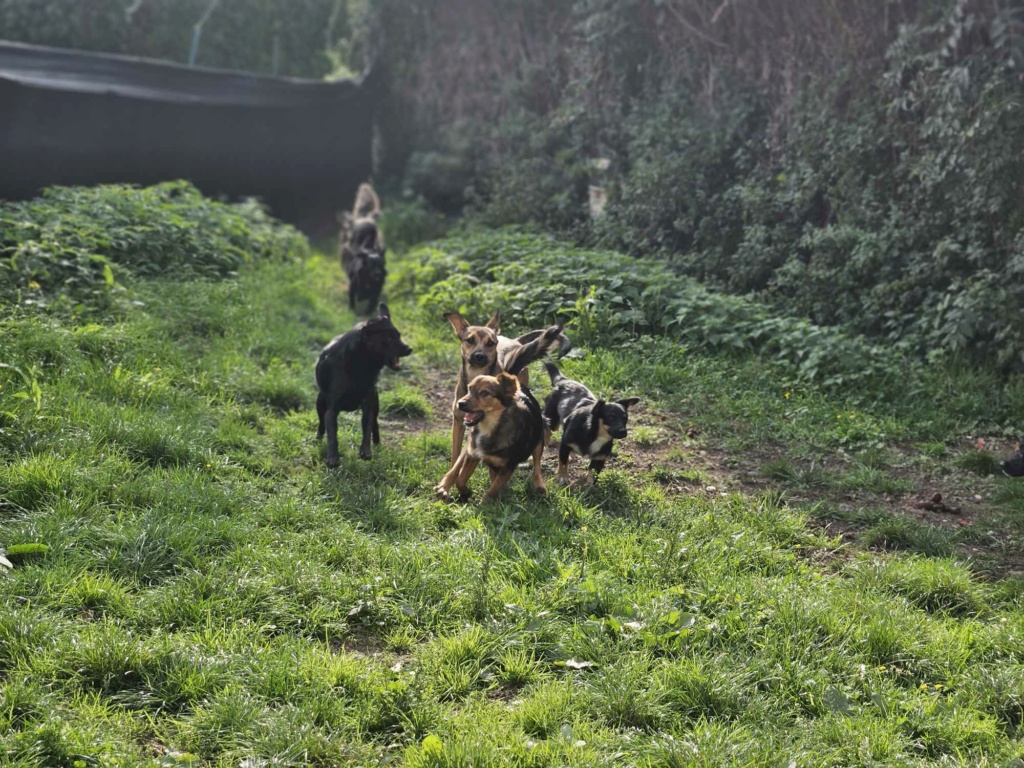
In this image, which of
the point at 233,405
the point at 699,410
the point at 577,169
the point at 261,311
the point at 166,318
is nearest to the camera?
the point at 233,405

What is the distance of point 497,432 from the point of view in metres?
5.75

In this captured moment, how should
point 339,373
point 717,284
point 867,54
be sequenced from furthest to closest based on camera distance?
point 717,284, point 867,54, point 339,373

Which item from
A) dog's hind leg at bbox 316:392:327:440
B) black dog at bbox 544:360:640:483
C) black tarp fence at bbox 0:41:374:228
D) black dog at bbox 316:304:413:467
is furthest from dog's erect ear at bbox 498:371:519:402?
black tarp fence at bbox 0:41:374:228

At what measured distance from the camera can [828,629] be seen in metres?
4.43

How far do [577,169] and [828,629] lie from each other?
10507mm

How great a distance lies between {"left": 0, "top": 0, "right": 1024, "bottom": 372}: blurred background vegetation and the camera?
9070 mm

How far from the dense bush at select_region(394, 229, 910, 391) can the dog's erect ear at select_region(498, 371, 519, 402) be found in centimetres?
334

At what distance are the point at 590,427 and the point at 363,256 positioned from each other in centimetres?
616

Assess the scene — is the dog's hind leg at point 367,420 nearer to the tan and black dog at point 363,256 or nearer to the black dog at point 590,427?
the black dog at point 590,427

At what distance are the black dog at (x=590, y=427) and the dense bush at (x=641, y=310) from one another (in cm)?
278

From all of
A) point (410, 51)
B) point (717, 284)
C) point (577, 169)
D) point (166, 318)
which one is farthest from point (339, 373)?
point (410, 51)

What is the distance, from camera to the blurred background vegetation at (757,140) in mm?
9070

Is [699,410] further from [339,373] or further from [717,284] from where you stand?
[717,284]

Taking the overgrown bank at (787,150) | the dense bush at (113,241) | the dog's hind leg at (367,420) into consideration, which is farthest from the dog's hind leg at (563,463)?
the dense bush at (113,241)
